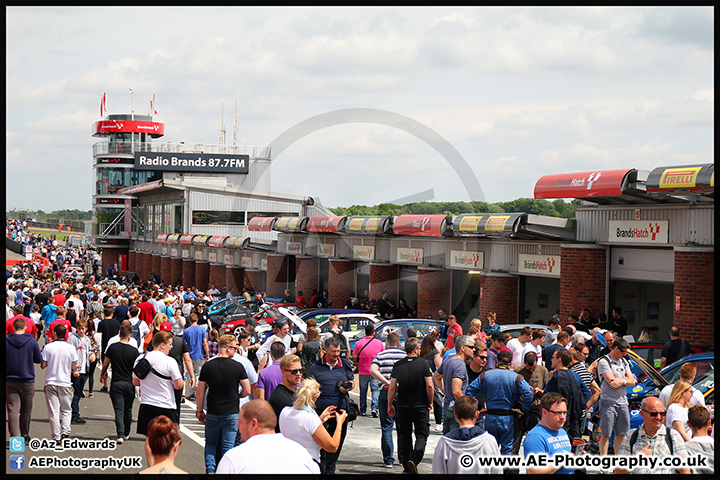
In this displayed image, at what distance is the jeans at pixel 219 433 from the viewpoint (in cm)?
877

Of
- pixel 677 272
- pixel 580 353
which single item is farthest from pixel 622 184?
pixel 580 353

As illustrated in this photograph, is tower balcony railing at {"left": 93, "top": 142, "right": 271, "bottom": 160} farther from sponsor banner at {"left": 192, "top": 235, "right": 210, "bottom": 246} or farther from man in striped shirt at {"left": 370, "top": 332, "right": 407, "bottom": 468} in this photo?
man in striped shirt at {"left": 370, "top": 332, "right": 407, "bottom": 468}

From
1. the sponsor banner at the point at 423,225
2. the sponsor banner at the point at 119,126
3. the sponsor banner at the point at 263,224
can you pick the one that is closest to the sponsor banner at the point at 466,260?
the sponsor banner at the point at 423,225

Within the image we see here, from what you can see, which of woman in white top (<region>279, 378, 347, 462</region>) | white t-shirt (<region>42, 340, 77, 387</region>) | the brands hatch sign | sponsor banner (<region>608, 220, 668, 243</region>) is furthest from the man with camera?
the brands hatch sign

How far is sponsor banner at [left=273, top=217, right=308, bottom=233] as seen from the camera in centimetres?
3512

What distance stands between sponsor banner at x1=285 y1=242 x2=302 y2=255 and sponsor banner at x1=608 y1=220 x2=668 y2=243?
19.7 meters

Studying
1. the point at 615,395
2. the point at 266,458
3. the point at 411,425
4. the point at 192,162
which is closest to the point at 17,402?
the point at 411,425

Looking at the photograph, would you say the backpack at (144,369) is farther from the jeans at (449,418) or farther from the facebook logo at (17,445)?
the jeans at (449,418)

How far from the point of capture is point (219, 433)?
8859mm

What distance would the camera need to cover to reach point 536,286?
26344 mm

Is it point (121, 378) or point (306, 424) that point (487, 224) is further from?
point (306, 424)

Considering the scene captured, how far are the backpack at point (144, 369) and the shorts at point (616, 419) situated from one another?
5.92 meters

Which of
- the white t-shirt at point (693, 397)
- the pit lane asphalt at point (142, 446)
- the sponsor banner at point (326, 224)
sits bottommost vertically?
the pit lane asphalt at point (142, 446)

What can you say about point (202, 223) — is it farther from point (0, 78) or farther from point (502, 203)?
point (0, 78)
